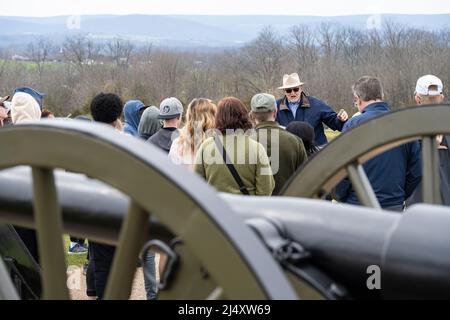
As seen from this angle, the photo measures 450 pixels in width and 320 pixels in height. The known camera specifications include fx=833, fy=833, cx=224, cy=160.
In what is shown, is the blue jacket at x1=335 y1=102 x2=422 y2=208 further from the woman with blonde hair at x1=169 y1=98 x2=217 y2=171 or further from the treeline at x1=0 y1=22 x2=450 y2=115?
the treeline at x1=0 y1=22 x2=450 y2=115

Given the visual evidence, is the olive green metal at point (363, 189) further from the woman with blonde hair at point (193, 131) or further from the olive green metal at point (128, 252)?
the woman with blonde hair at point (193, 131)

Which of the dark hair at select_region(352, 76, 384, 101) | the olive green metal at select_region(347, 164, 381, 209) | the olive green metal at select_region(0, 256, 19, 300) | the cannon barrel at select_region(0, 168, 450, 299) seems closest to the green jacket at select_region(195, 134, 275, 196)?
the dark hair at select_region(352, 76, 384, 101)

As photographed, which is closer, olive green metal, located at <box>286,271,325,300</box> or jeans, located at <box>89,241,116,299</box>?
olive green metal, located at <box>286,271,325,300</box>

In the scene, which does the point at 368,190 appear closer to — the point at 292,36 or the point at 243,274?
the point at 243,274

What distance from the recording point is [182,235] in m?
1.78

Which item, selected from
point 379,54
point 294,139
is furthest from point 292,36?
point 294,139

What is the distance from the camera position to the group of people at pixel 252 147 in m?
4.59

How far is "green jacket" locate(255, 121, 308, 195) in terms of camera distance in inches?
199

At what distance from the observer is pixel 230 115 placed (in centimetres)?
462

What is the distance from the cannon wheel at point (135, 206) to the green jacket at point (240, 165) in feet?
8.14

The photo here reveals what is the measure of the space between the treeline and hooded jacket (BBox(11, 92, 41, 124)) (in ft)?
74.2

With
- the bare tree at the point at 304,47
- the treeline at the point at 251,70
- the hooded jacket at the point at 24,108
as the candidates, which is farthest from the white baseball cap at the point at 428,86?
the bare tree at the point at 304,47
